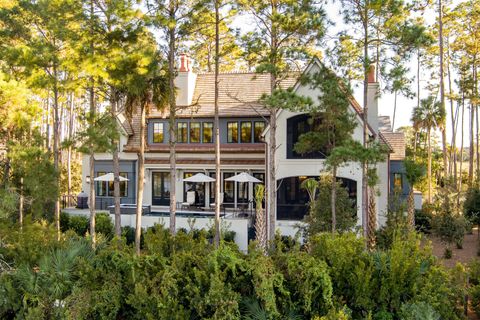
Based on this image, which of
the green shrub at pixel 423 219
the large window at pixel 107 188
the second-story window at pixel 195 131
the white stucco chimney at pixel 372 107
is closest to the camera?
the white stucco chimney at pixel 372 107

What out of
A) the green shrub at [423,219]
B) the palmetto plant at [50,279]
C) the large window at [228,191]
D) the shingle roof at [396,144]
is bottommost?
the green shrub at [423,219]

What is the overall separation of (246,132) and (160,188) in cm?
680

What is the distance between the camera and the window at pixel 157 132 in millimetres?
27672

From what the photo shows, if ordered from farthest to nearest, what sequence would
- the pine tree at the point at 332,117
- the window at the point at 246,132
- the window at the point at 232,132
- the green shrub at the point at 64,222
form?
the window at the point at 232,132, the window at the point at 246,132, the green shrub at the point at 64,222, the pine tree at the point at 332,117

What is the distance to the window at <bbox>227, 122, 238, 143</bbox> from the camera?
26.2 metres

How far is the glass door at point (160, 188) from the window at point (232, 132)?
4.79m

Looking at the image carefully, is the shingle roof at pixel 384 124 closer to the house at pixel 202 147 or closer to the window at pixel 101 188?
the house at pixel 202 147

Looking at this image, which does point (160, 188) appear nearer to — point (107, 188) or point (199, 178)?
point (107, 188)

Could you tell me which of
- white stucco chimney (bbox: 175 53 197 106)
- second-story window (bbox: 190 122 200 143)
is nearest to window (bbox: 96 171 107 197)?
second-story window (bbox: 190 122 200 143)

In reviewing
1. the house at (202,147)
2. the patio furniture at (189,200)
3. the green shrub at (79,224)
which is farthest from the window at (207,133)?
the green shrub at (79,224)

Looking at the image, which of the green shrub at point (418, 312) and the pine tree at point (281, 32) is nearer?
the green shrub at point (418, 312)

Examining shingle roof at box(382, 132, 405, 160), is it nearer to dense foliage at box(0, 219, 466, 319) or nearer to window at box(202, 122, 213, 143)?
window at box(202, 122, 213, 143)

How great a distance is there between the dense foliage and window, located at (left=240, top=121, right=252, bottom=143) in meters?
15.9

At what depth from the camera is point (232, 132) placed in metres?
26.3
